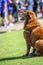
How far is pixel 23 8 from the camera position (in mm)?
15516

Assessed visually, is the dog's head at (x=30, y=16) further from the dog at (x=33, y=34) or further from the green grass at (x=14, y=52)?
the green grass at (x=14, y=52)

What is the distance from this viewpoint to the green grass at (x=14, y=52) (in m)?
6.97

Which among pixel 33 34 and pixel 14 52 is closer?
pixel 33 34

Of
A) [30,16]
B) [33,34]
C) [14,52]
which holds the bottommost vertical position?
[14,52]

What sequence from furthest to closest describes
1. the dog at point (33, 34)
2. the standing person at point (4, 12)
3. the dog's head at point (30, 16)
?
1. the standing person at point (4, 12)
2. the dog's head at point (30, 16)
3. the dog at point (33, 34)

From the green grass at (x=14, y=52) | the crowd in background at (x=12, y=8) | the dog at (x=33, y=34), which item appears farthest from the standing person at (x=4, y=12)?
the dog at (x=33, y=34)

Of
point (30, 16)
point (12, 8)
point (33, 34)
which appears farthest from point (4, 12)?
point (33, 34)

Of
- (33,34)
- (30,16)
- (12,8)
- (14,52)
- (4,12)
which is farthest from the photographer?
(12,8)

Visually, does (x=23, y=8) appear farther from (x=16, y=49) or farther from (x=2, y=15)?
Answer: (x=16, y=49)

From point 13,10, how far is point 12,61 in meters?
8.32

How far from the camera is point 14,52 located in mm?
8742

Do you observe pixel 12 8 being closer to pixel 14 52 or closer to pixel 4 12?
pixel 4 12

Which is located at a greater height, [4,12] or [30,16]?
[30,16]

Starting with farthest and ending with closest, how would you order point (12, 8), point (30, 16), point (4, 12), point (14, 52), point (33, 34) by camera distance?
point (12, 8)
point (4, 12)
point (14, 52)
point (30, 16)
point (33, 34)
